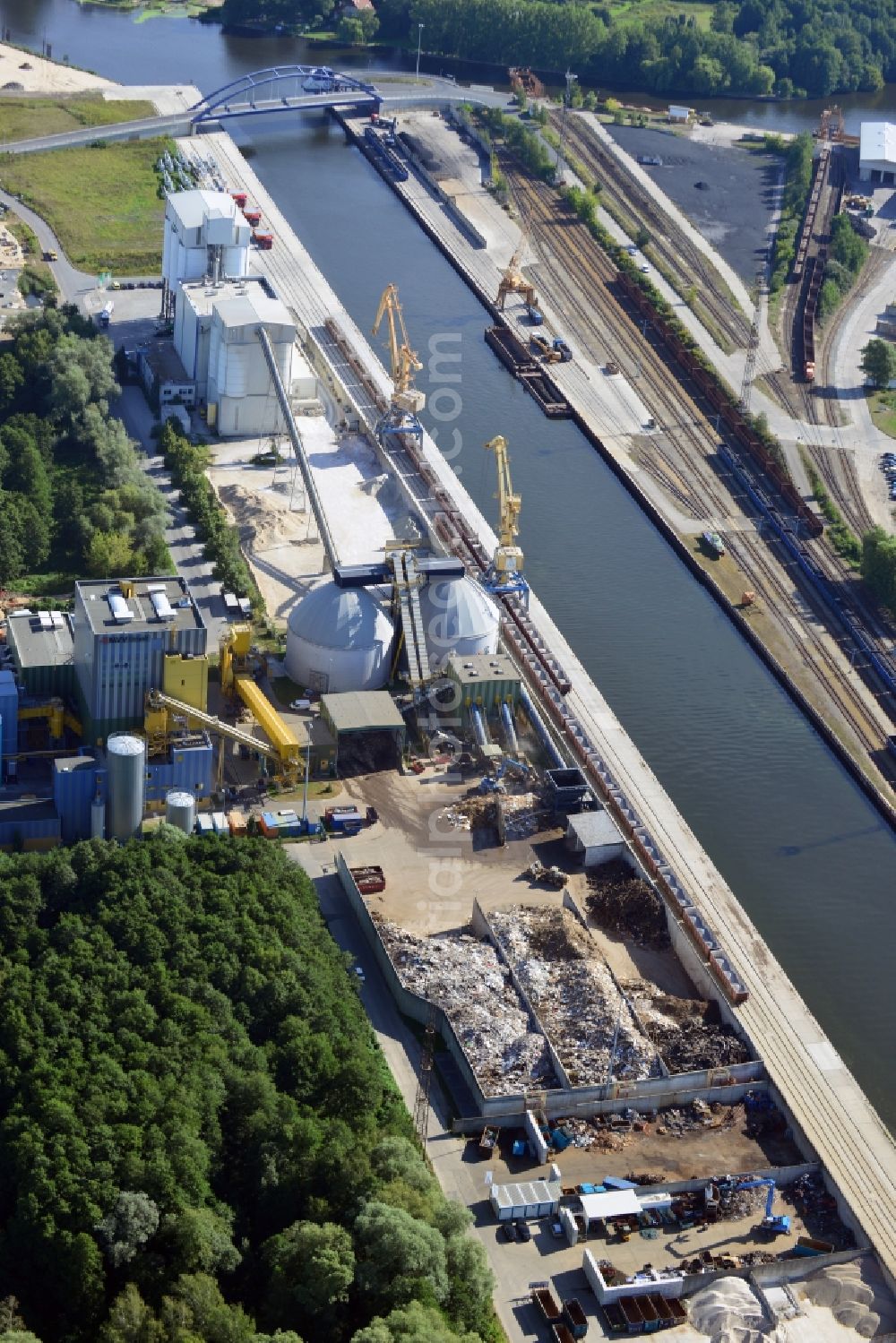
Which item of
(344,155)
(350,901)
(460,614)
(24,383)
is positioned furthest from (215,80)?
(350,901)

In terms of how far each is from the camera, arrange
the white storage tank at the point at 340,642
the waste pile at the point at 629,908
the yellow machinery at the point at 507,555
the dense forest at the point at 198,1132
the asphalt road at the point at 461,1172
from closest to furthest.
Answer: the dense forest at the point at 198,1132, the asphalt road at the point at 461,1172, the waste pile at the point at 629,908, the white storage tank at the point at 340,642, the yellow machinery at the point at 507,555

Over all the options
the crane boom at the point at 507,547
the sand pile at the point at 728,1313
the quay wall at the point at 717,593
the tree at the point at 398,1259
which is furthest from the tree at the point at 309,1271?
the crane boom at the point at 507,547

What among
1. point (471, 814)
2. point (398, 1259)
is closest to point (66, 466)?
point (471, 814)

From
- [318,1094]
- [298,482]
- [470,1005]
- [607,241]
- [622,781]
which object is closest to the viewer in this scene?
[318,1094]

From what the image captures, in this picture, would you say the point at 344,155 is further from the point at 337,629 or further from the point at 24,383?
the point at 337,629

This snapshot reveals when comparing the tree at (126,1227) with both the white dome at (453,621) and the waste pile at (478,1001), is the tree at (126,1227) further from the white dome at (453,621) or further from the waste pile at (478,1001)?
the white dome at (453,621)

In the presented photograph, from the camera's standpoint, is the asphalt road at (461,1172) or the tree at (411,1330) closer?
the tree at (411,1330)

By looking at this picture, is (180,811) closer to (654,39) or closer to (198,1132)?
(198,1132)
